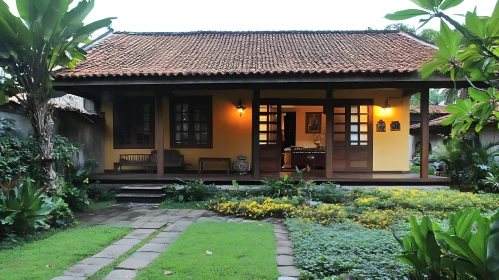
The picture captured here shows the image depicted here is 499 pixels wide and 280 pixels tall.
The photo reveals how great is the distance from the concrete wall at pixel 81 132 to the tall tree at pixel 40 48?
1897mm

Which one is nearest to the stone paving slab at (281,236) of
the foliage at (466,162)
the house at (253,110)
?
the house at (253,110)

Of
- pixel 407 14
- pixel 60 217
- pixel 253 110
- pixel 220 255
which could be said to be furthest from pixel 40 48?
pixel 407 14

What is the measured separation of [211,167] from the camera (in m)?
10.1

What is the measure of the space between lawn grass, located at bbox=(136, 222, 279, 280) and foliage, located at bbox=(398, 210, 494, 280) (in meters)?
1.28

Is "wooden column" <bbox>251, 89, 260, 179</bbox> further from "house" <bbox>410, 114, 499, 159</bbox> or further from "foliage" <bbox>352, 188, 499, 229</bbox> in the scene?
"house" <bbox>410, 114, 499, 159</bbox>

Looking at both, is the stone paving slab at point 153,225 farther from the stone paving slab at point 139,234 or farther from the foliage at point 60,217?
the foliage at point 60,217

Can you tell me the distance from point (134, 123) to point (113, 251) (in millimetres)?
6861

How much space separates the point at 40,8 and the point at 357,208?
6259 millimetres

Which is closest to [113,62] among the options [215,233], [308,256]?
[215,233]

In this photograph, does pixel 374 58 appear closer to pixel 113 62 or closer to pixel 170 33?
pixel 113 62

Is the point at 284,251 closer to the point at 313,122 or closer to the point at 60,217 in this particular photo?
the point at 60,217

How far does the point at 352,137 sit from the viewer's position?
9.95 meters

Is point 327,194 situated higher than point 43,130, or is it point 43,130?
point 43,130

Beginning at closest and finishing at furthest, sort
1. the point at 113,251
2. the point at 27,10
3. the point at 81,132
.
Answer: the point at 113,251 < the point at 27,10 < the point at 81,132
